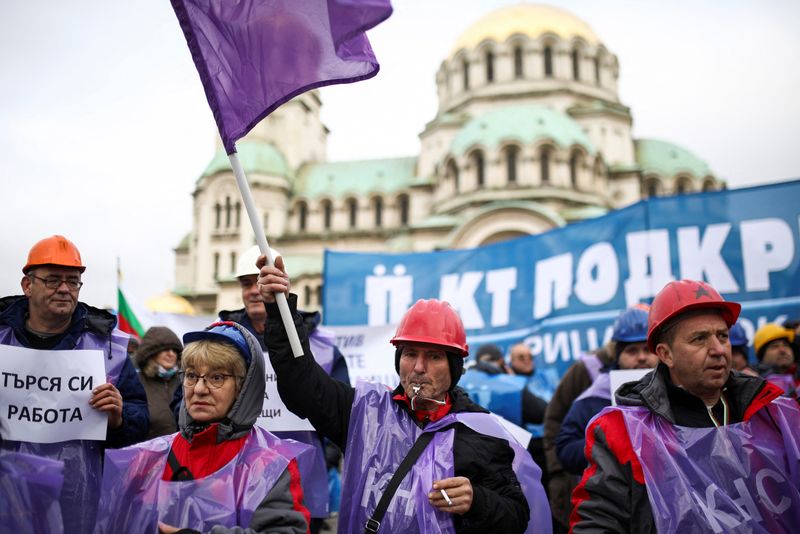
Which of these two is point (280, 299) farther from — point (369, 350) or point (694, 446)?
point (369, 350)

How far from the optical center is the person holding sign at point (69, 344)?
308 centimetres

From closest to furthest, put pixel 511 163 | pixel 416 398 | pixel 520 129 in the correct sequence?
pixel 416 398 < pixel 520 129 < pixel 511 163

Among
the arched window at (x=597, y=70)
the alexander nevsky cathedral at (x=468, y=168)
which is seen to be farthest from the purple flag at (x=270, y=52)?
the arched window at (x=597, y=70)

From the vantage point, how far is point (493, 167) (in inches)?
1339

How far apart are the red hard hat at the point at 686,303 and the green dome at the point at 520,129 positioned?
32.1 meters

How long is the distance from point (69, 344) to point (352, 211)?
41.0 metres

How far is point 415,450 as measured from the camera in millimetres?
2617

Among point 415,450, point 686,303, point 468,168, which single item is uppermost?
point 468,168

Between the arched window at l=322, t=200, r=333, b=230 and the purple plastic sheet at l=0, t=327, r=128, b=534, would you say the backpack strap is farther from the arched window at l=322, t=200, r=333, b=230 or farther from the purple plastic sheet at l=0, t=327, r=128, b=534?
the arched window at l=322, t=200, r=333, b=230

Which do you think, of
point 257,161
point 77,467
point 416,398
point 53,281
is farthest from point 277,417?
point 257,161

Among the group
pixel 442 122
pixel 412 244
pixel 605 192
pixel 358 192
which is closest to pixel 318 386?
pixel 412 244

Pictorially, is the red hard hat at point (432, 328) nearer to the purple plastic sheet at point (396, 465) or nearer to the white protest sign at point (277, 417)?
the purple plastic sheet at point (396, 465)

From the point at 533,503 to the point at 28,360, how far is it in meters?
2.35

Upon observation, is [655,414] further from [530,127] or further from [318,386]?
[530,127]
